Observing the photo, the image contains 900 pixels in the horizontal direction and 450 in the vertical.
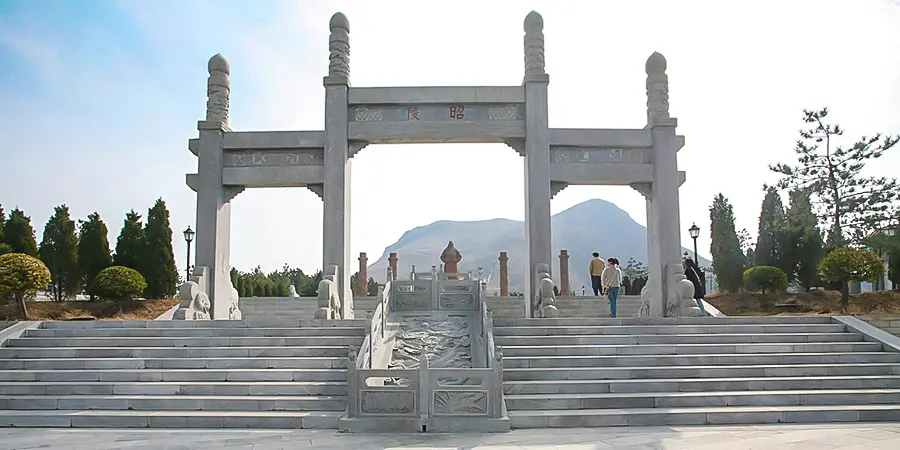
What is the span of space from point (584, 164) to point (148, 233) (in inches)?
499

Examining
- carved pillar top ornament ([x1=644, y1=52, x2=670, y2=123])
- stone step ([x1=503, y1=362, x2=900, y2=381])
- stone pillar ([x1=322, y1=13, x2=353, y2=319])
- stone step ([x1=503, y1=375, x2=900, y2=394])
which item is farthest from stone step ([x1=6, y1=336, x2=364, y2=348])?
carved pillar top ornament ([x1=644, y1=52, x2=670, y2=123])

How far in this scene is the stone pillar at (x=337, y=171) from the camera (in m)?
12.5

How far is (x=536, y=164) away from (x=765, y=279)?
8108mm

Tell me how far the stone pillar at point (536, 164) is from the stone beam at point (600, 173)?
0.26 metres

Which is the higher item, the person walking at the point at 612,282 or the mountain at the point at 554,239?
the mountain at the point at 554,239

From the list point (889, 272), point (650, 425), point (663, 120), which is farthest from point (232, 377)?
point (889, 272)

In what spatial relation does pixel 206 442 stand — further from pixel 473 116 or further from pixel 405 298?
pixel 473 116

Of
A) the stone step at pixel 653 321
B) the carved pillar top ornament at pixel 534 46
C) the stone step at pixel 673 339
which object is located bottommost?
the stone step at pixel 673 339

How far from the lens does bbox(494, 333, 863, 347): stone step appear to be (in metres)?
9.29

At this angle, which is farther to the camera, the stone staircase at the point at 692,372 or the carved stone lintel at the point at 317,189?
the carved stone lintel at the point at 317,189

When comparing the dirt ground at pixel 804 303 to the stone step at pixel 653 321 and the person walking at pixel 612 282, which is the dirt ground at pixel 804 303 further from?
the stone step at pixel 653 321

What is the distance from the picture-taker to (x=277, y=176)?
1275 cm

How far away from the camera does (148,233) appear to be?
19.7 metres

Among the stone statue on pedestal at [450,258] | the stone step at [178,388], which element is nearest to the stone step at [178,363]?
the stone step at [178,388]
